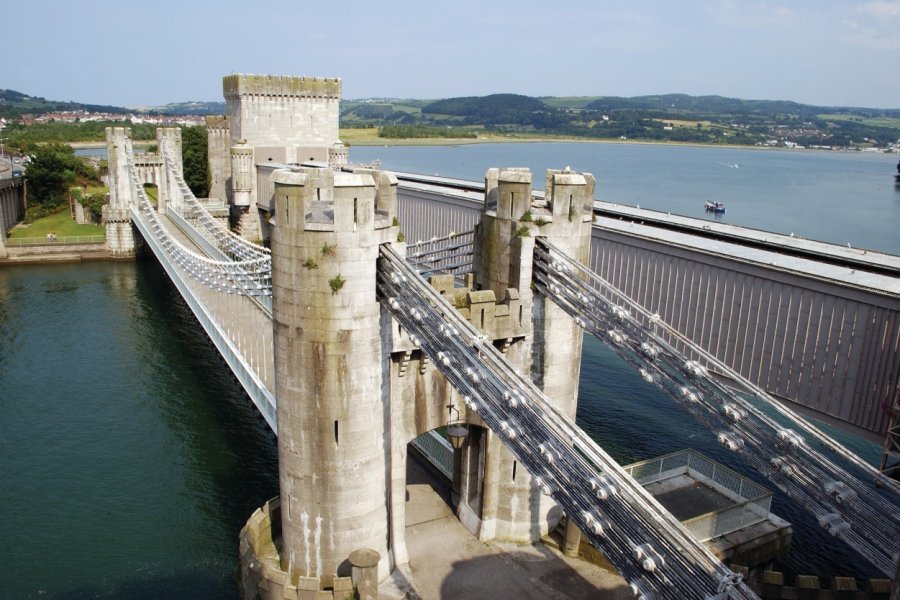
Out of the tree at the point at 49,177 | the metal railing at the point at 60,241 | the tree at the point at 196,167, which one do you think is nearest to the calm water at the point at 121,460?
the metal railing at the point at 60,241

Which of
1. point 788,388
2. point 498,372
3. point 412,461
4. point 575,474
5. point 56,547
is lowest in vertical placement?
point 56,547

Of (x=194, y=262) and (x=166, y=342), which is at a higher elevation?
(x=194, y=262)

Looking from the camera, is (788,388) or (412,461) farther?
(412,461)

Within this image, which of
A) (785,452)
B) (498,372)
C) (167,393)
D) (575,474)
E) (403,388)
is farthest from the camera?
(167,393)

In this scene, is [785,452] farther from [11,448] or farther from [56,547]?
[11,448]

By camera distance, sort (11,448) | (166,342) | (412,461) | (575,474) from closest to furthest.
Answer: (575,474) → (412,461) → (11,448) → (166,342)

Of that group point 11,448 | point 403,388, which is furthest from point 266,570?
point 11,448

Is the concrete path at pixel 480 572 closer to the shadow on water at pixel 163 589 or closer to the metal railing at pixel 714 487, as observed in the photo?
the metal railing at pixel 714 487

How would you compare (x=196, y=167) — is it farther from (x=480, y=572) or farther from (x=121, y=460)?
(x=480, y=572)
